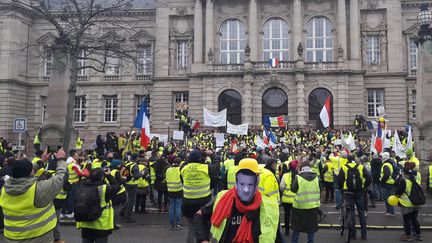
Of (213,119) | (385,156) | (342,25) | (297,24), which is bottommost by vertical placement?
(385,156)

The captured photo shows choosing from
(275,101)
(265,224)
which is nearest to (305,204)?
Result: (265,224)

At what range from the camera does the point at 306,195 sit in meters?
9.01

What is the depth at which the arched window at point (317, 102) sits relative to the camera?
38812mm

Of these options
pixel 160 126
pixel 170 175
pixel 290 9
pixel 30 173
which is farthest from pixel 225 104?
pixel 30 173

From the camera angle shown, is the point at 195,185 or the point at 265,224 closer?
the point at 265,224

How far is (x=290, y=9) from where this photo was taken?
135 feet

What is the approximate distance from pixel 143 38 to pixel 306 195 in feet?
132

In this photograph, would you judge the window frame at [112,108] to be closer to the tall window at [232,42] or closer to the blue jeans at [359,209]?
the tall window at [232,42]

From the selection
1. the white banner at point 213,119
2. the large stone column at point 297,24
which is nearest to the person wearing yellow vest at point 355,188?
the white banner at point 213,119

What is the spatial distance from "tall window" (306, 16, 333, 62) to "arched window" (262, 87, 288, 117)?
16.1 ft

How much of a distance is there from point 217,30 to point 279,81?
28.1 ft

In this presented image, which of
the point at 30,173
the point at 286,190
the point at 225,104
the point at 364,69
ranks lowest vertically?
the point at 286,190

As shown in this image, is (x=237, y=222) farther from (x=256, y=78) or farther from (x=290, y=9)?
(x=290, y=9)

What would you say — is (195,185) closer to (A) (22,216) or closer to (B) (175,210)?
(B) (175,210)
